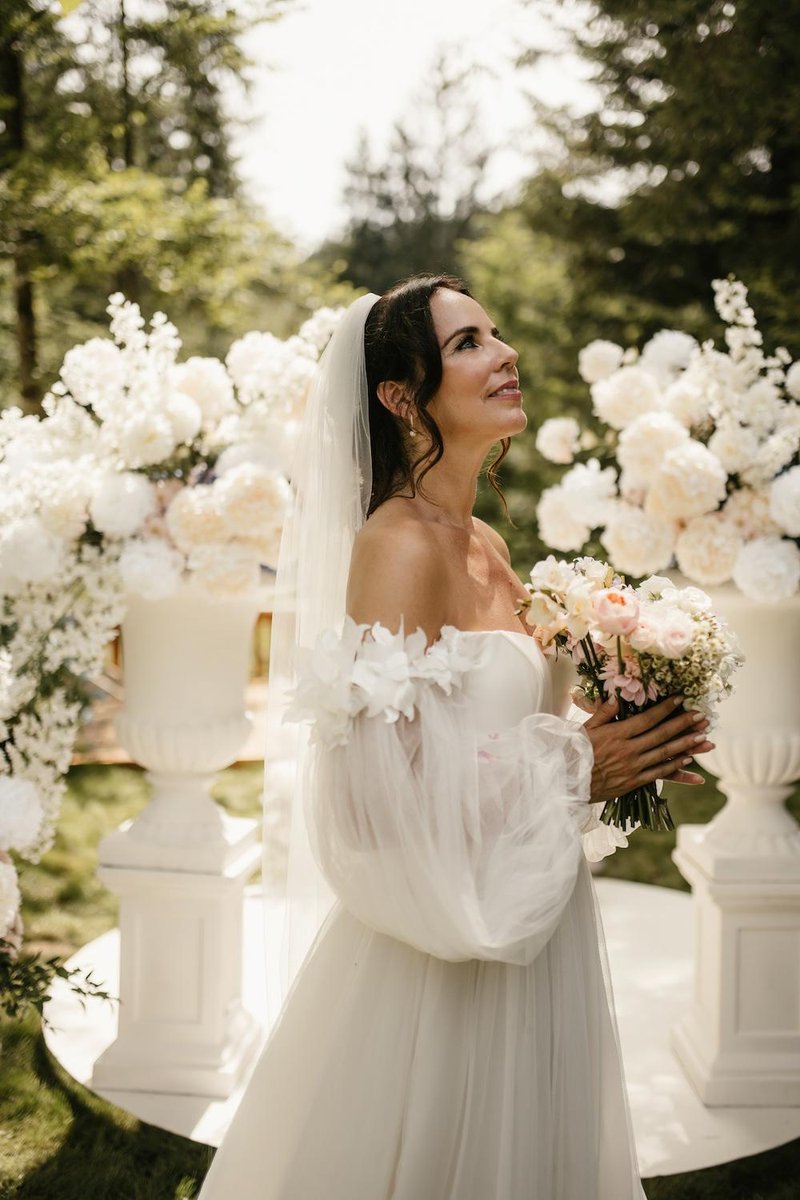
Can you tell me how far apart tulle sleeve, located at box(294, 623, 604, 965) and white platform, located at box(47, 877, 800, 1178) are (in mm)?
664

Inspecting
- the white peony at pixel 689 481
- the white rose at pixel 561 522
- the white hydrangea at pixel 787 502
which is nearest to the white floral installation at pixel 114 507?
the white rose at pixel 561 522

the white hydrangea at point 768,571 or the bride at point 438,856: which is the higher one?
the white hydrangea at point 768,571

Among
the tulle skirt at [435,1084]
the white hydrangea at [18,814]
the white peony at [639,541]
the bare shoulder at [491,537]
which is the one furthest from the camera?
the white peony at [639,541]

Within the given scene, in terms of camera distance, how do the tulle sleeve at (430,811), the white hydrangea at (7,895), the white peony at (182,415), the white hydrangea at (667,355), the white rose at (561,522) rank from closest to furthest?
the tulle sleeve at (430,811) < the white hydrangea at (7,895) < the white peony at (182,415) < the white rose at (561,522) < the white hydrangea at (667,355)

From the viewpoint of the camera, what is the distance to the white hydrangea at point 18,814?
2.90 m

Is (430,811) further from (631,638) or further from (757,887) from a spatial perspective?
(757,887)

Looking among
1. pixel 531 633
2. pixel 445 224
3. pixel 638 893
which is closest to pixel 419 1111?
pixel 531 633

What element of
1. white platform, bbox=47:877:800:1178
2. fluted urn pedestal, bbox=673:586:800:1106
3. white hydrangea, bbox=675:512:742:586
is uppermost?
white hydrangea, bbox=675:512:742:586

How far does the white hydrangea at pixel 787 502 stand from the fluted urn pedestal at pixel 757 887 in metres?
0.32

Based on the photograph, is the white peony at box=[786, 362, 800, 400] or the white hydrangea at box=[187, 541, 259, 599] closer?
the white hydrangea at box=[187, 541, 259, 599]

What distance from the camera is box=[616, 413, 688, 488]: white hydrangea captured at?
3262 mm

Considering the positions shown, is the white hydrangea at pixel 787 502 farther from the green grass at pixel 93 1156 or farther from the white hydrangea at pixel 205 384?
the green grass at pixel 93 1156

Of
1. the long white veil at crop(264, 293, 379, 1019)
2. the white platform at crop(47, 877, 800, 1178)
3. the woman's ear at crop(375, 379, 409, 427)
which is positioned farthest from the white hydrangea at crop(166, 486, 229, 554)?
the white platform at crop(47, 877, 800, 1178)

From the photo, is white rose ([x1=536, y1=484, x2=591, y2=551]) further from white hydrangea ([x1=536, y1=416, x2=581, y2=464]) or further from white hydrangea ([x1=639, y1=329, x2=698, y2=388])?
white hydrangea ([x1=639, y1=329, x2=698, y2=388])
